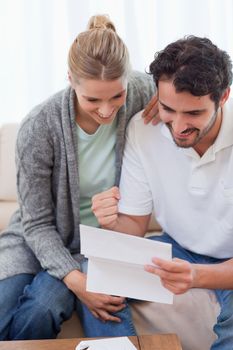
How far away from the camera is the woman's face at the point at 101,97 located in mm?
1296

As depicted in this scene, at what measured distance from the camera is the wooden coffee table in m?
1.10

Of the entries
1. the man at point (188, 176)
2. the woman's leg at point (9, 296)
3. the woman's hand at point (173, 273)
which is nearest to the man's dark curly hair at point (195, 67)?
the man at point (188, 176)

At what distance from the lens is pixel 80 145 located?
1.50 metres

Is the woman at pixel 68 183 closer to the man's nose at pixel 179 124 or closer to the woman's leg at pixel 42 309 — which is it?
the woman's leg at pixel 42 309

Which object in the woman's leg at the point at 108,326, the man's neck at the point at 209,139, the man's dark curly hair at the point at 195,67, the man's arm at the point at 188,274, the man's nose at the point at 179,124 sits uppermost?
the man's dark curly hair at the point at 195,67

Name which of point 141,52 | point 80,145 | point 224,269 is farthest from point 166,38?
point 224,269

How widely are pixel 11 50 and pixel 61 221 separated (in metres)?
1.01

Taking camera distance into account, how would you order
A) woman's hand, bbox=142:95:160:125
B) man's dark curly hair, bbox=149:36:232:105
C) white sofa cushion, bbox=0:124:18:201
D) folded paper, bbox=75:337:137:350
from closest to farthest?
folded paper, bbox=75:337:137:350, man's dark curly hair, bbox=149:36:232:105, woman's hand, bbox=142:95:160:125, white sofa cushion, bbox=0:124:18:201

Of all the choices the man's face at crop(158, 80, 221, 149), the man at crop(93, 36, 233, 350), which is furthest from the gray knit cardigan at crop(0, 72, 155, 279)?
the man's face at crop(158, 80, 221, 149)

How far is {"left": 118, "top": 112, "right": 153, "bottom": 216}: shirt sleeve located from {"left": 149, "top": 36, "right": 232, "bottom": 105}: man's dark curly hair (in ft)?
0.92

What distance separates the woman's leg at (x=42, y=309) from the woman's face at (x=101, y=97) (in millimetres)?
509

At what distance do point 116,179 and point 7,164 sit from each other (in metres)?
0.62

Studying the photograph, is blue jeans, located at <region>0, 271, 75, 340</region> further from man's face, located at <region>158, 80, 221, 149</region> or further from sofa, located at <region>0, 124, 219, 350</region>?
man's face, located at <region>158, 80, 221, 149</region>

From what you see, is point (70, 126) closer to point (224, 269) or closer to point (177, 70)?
point (177, 70)
